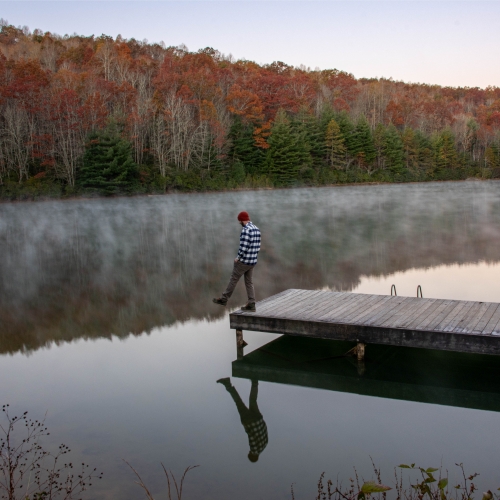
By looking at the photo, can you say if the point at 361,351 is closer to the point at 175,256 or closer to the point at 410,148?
the point at 175,256

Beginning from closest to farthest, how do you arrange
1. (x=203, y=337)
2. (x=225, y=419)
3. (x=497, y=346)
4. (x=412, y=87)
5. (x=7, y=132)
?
(x=225, y=419) → (x=497, y=346) → (x=203, y=337) → (x=7, y=132) → (x=412, y=87)

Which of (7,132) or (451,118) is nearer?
(7,132)

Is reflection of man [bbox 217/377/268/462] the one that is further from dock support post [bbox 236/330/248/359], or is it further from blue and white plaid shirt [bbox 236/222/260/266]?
blue and white plaid shirt [bbox 236/222/260/266]

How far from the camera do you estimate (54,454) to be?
558 cm

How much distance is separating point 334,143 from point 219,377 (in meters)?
67.7

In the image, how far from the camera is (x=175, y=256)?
63.4 feet

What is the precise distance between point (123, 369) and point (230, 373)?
1.48 meters

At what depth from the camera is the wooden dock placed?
7090 mm

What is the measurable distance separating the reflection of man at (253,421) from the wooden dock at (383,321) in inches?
41.4

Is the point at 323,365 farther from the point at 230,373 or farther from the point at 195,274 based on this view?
the point at 195,274

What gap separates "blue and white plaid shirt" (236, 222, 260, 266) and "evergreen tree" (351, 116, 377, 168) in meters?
69.8

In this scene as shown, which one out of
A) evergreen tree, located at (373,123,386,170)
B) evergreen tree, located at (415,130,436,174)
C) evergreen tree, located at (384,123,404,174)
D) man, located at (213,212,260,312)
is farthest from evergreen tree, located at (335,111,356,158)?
man, located at (213,212,260,312)

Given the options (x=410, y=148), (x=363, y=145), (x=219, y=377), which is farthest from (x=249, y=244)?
(x=410, y=148)

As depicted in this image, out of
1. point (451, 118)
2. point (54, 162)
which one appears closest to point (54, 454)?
point (54, 162)
